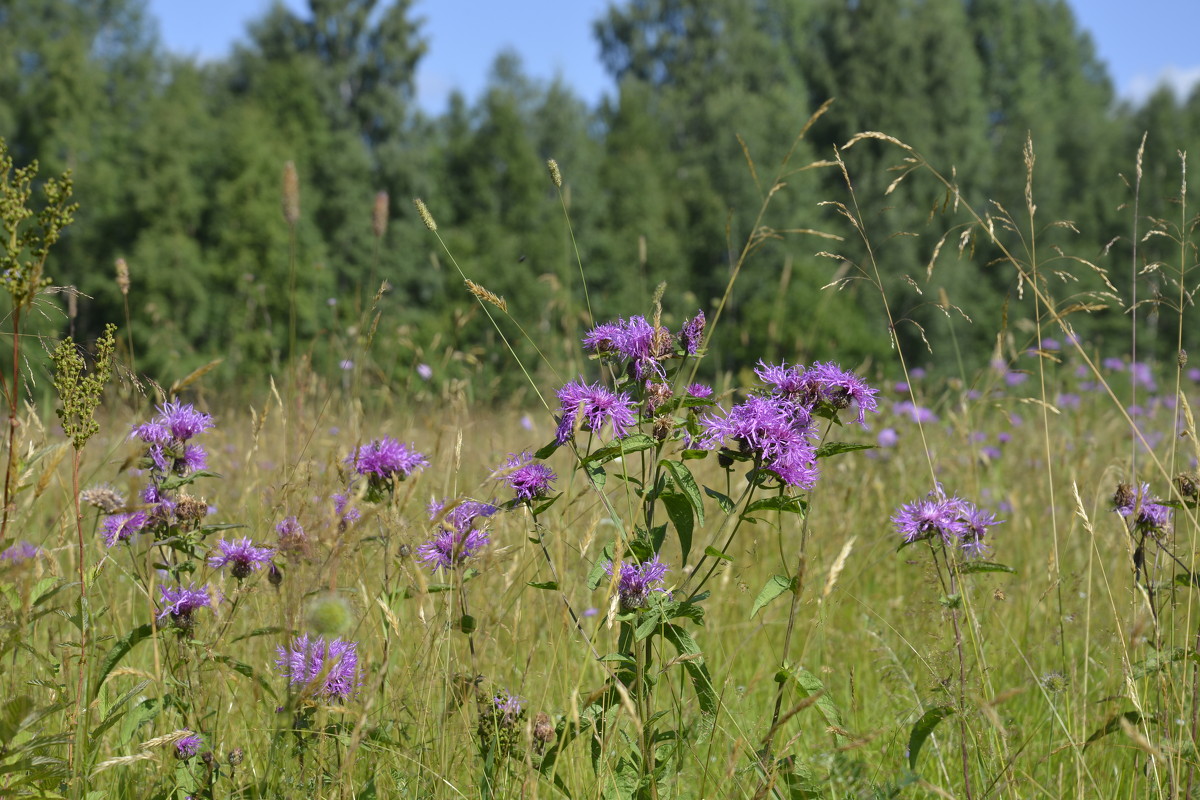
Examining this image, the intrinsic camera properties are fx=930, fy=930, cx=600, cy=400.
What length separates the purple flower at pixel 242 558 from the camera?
1690mm

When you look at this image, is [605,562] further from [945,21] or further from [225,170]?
[945,21]

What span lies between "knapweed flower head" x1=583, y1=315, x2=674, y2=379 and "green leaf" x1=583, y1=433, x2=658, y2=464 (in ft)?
0.43

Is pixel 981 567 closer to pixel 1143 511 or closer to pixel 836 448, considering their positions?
pixel 836 448

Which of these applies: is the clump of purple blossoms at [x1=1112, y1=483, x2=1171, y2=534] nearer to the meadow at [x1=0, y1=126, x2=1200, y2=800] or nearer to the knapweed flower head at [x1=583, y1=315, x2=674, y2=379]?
the meadow at [x1=0, y1=126, x2=1200, y2=800]

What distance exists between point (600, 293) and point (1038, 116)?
20.8 metres

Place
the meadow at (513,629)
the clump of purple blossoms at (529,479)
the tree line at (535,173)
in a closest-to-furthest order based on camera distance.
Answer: the meadow at (513,629)
the clump of purple blossoms at (529,479)
the tree line at (535,173)

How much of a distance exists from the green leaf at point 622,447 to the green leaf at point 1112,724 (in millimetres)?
761

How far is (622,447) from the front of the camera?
147cm

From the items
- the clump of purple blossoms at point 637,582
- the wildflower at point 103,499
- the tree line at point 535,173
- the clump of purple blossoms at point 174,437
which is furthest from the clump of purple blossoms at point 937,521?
the tree line at point 535,173

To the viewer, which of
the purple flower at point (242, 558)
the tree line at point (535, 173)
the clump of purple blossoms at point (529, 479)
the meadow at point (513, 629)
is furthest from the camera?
the tree line at point (535, 173)

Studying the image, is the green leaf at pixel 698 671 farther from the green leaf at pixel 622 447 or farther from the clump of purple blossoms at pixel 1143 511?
the clump of purple blossoms at pixel 1143 511

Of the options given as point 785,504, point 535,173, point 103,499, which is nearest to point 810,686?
point 785,504

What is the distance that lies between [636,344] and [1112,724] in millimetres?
1061

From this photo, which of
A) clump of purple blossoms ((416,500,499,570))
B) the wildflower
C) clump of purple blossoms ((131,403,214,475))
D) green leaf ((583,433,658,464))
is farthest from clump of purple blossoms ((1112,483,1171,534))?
the wildflower
